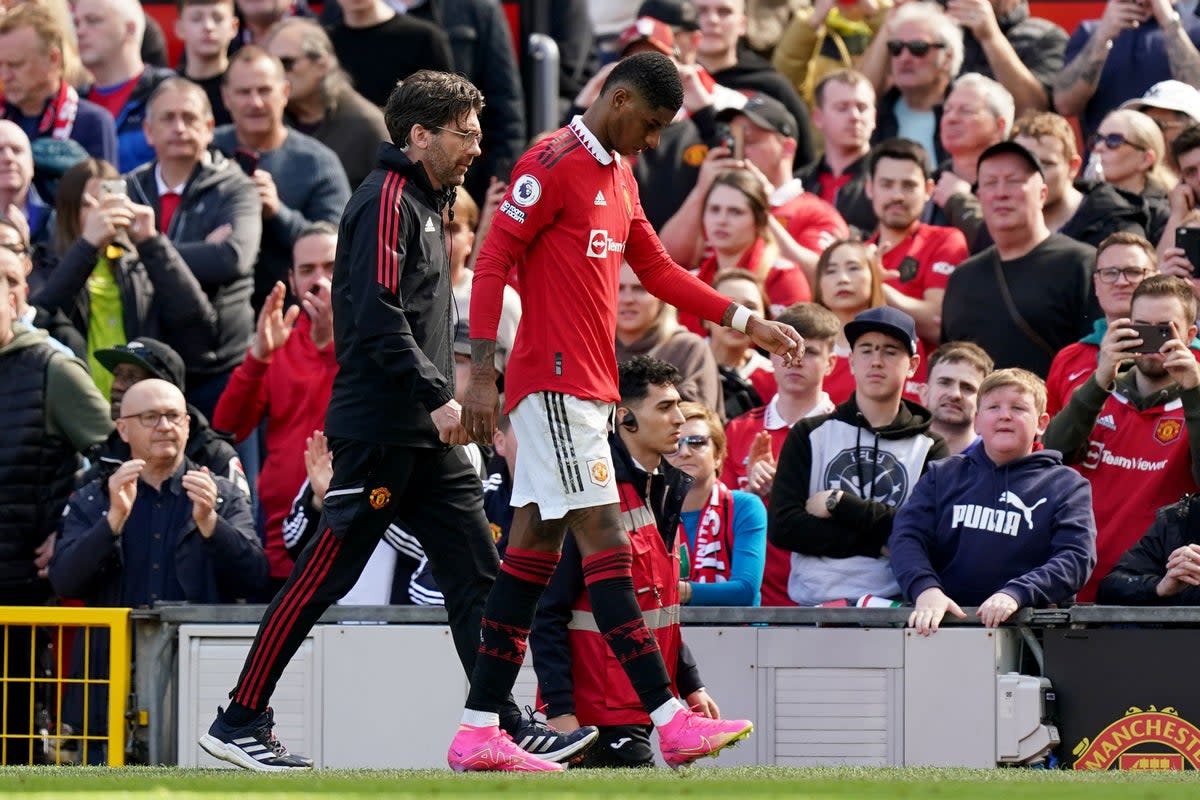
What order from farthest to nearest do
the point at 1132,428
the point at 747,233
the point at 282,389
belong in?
the point at 747,233 < the point at 282,389 < the point at 1132,428

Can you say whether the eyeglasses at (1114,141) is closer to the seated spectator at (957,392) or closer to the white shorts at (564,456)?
the seated spectator at (957,392)

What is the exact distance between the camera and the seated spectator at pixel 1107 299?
29.2 ft

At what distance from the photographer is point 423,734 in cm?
764

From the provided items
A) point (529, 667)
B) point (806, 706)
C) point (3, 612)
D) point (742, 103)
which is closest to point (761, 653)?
point (806, 706)

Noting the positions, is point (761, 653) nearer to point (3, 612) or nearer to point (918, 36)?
point (3, 612)

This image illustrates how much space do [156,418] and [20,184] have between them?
2.78m

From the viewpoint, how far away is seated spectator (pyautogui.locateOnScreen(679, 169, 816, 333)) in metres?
10.6

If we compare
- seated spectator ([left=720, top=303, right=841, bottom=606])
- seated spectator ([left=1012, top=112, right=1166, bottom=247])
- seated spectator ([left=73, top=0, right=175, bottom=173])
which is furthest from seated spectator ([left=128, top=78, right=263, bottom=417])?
seated spectator ([left=1012, top=112, right=1166, bottom=247])

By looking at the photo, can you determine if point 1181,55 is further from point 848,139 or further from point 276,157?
point 276,157

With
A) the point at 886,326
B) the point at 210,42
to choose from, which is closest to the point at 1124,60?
the point at 886,326

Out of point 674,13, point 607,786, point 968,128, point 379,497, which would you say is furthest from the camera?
point 674,13

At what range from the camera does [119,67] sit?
41.0 ft

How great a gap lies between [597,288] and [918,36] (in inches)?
228

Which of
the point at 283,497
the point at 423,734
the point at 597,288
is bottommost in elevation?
the point at 423,734
